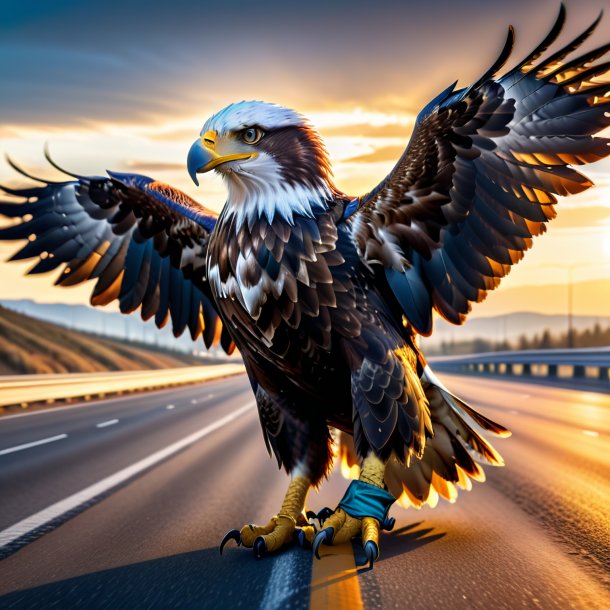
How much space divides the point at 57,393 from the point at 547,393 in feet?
41.4

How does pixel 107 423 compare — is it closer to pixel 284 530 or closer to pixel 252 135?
pixel 284 530

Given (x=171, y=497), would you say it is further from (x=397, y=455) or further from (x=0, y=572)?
(x=397, y=455)

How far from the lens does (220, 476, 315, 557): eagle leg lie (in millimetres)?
4344

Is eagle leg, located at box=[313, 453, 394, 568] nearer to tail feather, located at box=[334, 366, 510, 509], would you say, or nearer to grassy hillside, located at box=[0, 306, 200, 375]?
tail feather, located at box=[334, 366, 510, 509]

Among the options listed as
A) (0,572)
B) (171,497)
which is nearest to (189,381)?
(171,497)

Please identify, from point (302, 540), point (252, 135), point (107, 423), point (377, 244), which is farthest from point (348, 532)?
point (107, 423)

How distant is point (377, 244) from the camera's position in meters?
4.24

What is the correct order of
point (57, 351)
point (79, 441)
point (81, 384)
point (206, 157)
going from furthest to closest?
point (57, 351) → point (81, 384) → point (79, 441) → point (206, 157)

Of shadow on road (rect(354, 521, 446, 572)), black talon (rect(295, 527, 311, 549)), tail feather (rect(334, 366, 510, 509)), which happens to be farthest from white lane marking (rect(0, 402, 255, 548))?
tail feather (rect(334, 366, 510, 509))

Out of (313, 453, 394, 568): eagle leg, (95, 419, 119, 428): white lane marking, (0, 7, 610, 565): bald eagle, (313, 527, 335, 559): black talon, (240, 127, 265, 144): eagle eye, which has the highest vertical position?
(240, 127, 265, 144): eagle eye

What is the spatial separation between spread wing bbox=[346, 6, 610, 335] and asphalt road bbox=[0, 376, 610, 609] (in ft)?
4.20

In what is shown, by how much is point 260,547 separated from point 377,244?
163 centimetres

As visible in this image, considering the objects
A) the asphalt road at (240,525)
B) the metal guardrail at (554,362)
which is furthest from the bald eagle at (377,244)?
the metal guardrail at (554,362)

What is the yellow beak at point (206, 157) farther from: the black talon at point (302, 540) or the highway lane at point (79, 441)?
the highway lane at point (79, 441)
